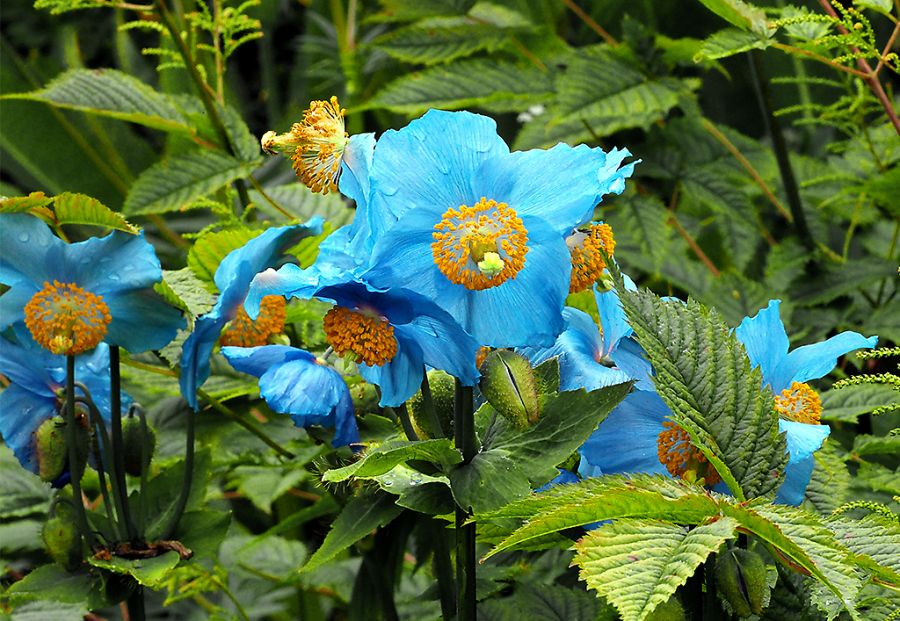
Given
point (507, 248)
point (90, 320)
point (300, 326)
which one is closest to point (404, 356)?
point (507, 248)

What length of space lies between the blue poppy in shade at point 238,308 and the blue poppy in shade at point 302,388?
44 mm

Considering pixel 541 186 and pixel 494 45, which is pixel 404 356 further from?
pixel 494 45

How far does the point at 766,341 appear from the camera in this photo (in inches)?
18.6

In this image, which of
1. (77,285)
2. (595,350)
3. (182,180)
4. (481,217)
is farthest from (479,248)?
(182,180)

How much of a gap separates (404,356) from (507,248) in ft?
0.21

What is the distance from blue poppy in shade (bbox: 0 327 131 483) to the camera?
0.58m

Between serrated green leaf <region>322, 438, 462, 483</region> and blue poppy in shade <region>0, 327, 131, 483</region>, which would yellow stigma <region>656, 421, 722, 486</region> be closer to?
serrated green leaf <region>322, 438, 462, 483</region>

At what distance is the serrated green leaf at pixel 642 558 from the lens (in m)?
0.35

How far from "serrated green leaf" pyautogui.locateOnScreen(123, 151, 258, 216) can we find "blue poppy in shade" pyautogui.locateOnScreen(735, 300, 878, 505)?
0.44 meters

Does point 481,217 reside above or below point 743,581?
above

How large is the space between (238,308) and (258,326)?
2 cm

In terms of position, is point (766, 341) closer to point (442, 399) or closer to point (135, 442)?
point (442, 399)

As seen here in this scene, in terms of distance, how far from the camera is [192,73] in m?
0.78

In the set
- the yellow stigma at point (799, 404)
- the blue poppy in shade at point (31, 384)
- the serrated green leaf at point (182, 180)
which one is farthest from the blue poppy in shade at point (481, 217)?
the serrated green leaf at point (182, 180)
